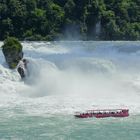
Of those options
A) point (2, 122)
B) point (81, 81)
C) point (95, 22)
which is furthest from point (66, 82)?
point (95, 22)

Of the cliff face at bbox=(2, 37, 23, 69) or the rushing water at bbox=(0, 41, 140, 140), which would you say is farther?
the cliff face at bbox=(2, 37, 23, 69)

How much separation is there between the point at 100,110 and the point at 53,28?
1365 inches

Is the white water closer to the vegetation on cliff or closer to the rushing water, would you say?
the rushing water

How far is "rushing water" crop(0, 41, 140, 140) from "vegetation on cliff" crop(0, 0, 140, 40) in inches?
530

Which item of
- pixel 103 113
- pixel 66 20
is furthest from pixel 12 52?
pixel 66 20

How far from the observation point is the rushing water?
2428 cm

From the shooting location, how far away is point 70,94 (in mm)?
33219

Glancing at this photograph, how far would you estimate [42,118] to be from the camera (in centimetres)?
2653

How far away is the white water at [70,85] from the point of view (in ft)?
96.4

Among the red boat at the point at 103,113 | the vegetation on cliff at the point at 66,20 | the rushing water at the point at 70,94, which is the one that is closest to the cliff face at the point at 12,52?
the rushing water at the point at 70,94

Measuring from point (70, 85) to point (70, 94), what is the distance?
200cm

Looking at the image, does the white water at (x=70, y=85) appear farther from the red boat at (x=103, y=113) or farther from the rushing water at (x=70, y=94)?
the red boat at (x=103, y=113)

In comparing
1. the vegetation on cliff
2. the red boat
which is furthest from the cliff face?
the vegetation on cliff

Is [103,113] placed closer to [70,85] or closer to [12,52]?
[70,85]
